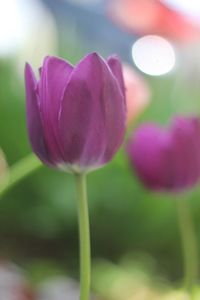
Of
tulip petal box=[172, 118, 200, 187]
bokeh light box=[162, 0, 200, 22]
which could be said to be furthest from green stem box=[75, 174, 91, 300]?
bokeh light box=[162, 0, 200, 22]

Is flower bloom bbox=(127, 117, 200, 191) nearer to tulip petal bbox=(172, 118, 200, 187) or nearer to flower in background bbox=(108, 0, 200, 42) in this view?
tulip petal bbox=(172, 118, 200, 187)

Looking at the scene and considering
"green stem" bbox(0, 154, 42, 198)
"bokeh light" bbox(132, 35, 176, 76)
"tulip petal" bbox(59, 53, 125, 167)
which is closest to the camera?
"tulip petal" bbox(59, 53, 125, 167)

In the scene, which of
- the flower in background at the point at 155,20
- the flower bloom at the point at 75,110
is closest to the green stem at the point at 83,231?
the flower bloom at the point at 75,110

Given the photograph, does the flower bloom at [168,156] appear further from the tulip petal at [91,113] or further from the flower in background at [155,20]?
the flower in background at [155,20]

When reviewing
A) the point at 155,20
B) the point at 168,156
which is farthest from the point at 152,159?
the point at 155,20

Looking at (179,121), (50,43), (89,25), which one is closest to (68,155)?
(179,121)

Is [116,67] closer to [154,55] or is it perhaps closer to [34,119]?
[34,119]

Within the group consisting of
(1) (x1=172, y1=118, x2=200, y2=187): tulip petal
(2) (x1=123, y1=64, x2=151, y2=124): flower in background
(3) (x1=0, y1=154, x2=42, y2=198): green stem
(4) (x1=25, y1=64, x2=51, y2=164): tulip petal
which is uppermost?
(2) (x1=123, y1=64, x2=151, y2=124): flower in background

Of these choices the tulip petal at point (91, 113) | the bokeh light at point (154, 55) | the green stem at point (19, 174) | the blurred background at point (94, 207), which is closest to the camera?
the tulip petal at point (91, 113)

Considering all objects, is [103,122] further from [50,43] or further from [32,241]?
A: [50,43]
